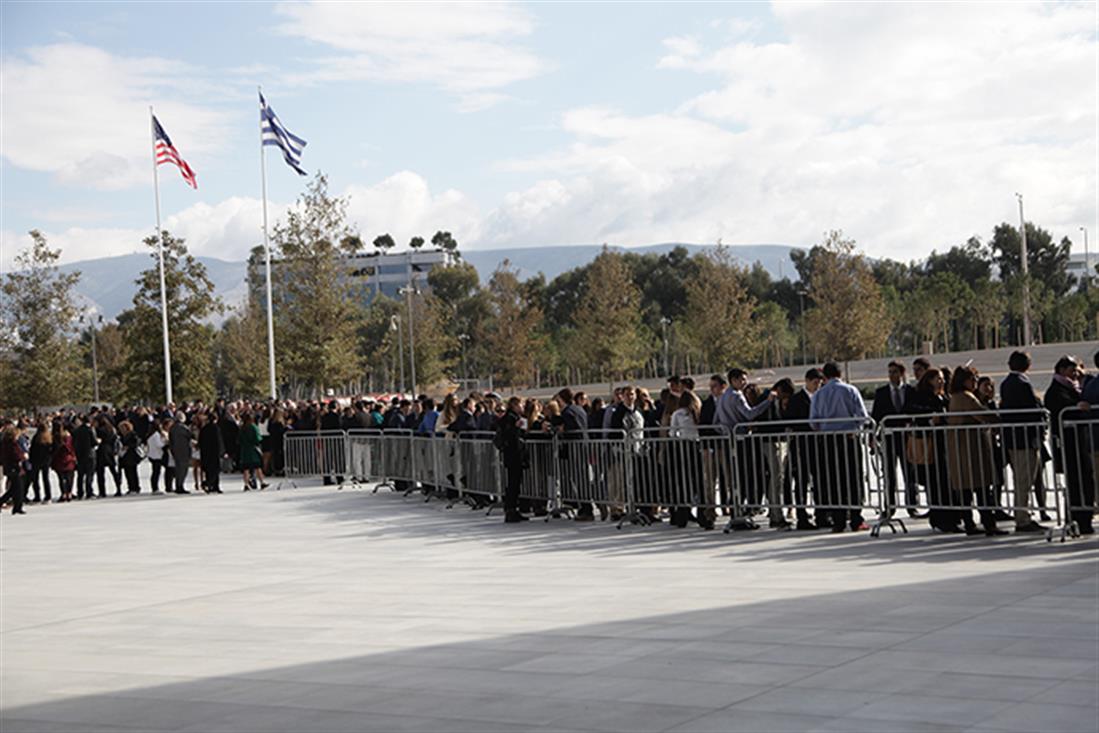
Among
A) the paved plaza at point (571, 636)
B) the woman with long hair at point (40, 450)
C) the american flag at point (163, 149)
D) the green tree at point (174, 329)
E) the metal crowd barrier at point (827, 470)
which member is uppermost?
the american flag at point (163, 149)

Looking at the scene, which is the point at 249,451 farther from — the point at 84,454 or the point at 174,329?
the point at 174,329

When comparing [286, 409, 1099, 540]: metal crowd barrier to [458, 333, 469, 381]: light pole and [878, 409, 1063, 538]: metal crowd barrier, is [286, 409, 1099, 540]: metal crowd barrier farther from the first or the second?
[458, 333, 469, 381]: light pole

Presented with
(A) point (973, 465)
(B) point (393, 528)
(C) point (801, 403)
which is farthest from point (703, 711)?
(B) point (393, 528)

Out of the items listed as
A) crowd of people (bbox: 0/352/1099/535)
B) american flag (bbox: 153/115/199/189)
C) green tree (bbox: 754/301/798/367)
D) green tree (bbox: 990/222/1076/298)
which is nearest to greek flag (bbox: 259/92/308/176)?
american flag (bbox: 153/115/199/189)

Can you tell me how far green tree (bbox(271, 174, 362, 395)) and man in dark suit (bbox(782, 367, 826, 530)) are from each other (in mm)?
41018

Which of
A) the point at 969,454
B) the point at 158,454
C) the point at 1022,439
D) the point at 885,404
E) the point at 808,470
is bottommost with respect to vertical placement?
the point at 808,470

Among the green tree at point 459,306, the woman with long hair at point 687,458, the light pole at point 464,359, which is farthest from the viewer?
the light pole at point 464,359

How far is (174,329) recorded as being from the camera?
57.3 m

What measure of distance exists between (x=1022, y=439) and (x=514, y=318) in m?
75.1

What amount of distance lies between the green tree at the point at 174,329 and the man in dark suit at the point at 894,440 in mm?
43614

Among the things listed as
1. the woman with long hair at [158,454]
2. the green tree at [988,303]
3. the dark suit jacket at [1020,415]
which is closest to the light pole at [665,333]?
the green tree at [988,303]

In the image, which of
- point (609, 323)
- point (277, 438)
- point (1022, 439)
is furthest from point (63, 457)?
point (609, 323)

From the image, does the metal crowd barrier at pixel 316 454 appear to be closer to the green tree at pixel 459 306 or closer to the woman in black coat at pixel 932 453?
the woman in black coat at pixel 932 453

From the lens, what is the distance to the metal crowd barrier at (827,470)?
13422 mm
